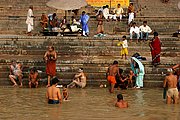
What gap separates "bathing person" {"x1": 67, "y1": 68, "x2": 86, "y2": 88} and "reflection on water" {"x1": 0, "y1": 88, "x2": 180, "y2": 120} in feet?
1.16

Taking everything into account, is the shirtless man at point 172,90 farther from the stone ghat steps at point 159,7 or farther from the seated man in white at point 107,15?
the stone ghat steps at point 159,7

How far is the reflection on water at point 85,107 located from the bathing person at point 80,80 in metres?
0.35

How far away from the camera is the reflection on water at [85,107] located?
32.2 feet

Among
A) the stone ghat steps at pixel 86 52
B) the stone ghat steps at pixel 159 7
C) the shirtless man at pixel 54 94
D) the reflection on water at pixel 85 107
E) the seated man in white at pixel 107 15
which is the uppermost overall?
the stone ghat steps at pixel 159 7

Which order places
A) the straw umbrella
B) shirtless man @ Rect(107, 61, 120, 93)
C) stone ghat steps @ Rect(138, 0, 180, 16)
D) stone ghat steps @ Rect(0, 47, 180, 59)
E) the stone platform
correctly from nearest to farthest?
shirtless man @ Rect(107, 61, 120, 93) < the stone platform < stone ghat steps @ Rect(0, 47, 180, 59) < the straw umbrella < stone ghat steps @ Rect(138, 0, 180, 16)

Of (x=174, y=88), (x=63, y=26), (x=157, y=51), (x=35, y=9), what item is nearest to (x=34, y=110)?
(x=174, y=88)

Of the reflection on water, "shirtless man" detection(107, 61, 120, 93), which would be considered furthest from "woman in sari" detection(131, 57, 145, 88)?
"shirtless man" detection(107, 61, 120, 93)

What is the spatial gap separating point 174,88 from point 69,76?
4129 mm

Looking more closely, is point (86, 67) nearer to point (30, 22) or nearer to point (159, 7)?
point (30, 22)

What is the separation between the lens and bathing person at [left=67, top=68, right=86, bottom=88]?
13828 millimetres

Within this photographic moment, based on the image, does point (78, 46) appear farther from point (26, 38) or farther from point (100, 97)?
point (100, 97)

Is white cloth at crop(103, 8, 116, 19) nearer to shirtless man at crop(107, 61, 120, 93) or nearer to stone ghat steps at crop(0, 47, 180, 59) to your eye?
stone ghat steps at crop(0, 47, 180, 59)

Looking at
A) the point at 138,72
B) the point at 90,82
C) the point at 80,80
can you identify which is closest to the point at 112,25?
the point at 90,82

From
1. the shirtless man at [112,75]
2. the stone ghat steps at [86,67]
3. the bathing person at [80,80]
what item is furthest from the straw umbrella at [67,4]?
the shirtless man at [112,75]
